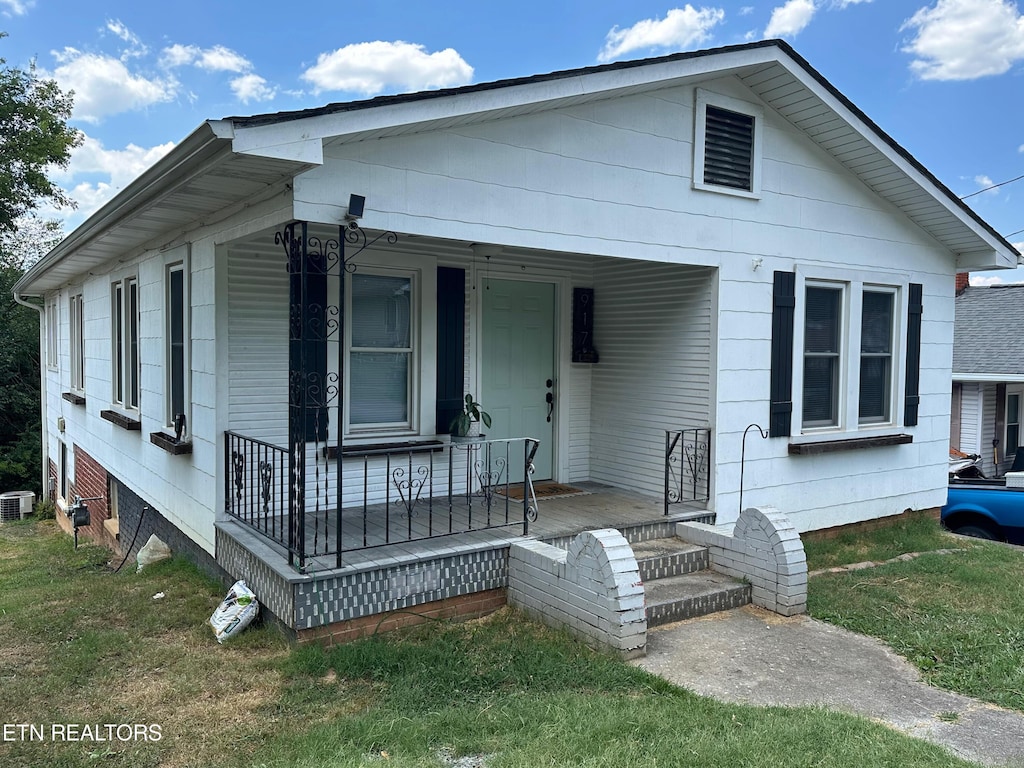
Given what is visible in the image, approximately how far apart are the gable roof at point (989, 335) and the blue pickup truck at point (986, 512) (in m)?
4.07

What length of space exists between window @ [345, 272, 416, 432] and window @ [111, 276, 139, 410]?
317cm

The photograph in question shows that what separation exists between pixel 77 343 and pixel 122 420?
416 cm

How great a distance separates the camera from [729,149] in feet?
21.2

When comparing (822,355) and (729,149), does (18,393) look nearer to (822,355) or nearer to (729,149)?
(729,149)

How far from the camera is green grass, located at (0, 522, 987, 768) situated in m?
3.23

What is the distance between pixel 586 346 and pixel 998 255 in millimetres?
4378

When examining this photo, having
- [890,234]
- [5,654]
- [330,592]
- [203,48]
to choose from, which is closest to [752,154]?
[890,234]

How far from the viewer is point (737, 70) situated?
6148mm

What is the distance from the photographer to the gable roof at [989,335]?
12898 mm

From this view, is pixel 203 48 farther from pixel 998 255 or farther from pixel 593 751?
pixel 593 751

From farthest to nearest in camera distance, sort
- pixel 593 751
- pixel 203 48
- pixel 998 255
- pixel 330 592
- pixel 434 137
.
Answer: pixel 203 48, pixel 998 255, pixel 434 137, pixel 330 592, pixel 593 751

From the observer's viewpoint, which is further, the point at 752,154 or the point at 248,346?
the point at 752,154

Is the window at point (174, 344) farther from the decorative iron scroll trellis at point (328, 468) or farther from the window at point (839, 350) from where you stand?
the window at point (839, 350)

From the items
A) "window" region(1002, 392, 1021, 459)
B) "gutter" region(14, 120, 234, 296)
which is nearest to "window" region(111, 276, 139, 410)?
"gutter" region(14, 120, 234, 296)
